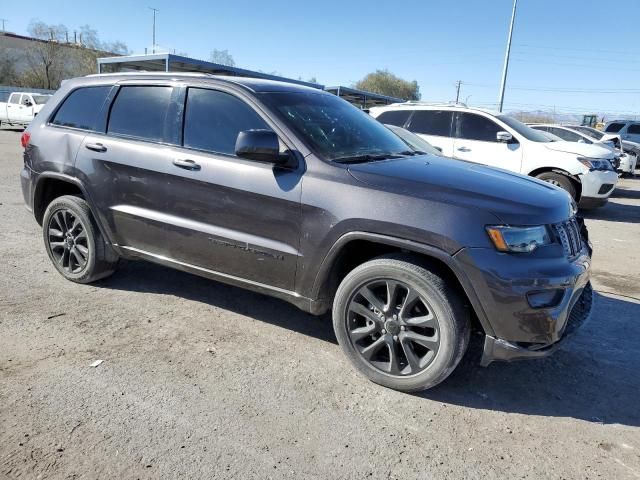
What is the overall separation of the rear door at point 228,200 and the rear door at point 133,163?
14 centimetres

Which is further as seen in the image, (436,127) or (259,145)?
(436,127)

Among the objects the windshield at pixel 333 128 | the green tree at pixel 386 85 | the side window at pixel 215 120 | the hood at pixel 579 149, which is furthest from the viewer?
the green tree at pixel 386 85

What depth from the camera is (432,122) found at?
33.1ft

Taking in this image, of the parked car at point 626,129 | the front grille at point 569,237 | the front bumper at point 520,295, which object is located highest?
the parked car at point 626,129

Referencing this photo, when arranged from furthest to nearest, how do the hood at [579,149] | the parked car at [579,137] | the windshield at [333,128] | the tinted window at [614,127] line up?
A: the tinted window at [614,127] → the parked car at [579,137] → the hood at [579,149] → the windshield at [333,128]

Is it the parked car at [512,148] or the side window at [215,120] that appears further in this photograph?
the parked car at [512,148]

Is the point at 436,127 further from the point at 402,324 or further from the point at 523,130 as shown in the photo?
the point at 402,324

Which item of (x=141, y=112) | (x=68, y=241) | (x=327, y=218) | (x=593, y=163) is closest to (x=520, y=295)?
(x=327, y=218)

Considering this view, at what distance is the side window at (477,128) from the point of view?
31.6 ft

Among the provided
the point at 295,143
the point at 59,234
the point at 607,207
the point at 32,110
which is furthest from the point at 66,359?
the point at 32,110

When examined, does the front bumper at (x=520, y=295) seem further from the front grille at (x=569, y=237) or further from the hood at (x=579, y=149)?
the hood at (x=579, y=149)

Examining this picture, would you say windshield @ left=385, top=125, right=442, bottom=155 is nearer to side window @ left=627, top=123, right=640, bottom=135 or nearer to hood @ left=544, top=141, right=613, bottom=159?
hood @ left=544, top=141, right=613, bottom=159

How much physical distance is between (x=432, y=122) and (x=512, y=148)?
163cm

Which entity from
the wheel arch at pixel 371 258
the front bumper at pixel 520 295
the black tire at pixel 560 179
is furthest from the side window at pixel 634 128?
the wheel arch at pixel 371 258
